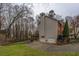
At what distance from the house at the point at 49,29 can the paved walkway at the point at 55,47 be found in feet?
0.18

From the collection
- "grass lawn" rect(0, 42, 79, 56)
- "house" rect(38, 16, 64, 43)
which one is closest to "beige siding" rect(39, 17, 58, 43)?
"house" rect(38, 16, 64, 43)

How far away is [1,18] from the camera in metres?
3.60

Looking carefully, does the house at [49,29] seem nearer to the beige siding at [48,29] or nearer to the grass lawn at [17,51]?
the beige siding at [48,29]

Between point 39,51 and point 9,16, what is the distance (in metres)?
0.46

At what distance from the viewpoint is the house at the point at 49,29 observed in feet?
11.8

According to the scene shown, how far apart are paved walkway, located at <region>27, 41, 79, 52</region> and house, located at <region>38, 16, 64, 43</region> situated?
6cm

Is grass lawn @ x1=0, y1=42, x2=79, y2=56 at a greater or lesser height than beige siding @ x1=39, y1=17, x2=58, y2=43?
lesser

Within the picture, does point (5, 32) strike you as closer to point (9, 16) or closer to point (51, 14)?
point (9, 16)

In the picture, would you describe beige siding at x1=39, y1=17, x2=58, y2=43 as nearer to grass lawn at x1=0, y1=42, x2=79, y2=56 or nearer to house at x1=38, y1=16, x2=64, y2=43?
house at x1=38, y1=16, x2=64, y2=43

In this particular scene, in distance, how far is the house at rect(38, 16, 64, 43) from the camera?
360cm

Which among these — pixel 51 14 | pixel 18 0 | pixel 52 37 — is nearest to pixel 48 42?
pixel 52 37

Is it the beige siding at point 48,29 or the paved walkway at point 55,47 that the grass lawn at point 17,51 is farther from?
the beige siding at point 48,29

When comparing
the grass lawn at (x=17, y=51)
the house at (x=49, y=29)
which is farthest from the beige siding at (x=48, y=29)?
the grass lawn at (x=17, y=51)

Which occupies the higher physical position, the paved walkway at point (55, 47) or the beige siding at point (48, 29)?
the beige siding at point (48, 29)
